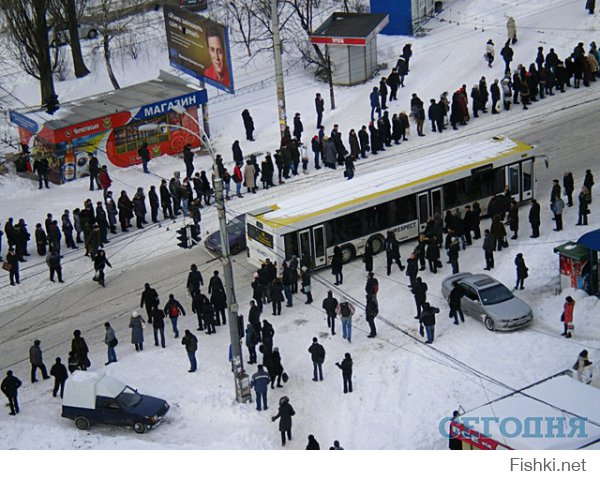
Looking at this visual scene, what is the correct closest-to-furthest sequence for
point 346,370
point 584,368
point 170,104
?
1. point 584,368
2. point 346,370
3. point 170,104

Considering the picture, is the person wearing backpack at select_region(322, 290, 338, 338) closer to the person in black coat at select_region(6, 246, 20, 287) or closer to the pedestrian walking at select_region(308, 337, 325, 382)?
the pedestrian walking at select_region(308, 337, 325, 382)

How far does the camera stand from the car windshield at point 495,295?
28.5 metres

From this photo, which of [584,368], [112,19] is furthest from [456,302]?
[112,19]

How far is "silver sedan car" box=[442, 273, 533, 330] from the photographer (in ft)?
92.2

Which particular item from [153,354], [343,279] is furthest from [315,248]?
[153,354]

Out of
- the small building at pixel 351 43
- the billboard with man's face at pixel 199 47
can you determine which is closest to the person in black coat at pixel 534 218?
the billboard with man's face at pixel 199 47

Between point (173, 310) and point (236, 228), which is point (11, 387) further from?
point (236, 228)

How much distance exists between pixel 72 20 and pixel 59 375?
23.9 m

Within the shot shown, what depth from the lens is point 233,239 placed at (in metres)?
33.7

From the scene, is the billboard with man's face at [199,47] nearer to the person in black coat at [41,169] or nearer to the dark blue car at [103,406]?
the person in black coat at [41,169]

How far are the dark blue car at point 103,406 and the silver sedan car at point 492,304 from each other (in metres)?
8.26

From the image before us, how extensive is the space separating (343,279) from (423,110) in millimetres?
11303

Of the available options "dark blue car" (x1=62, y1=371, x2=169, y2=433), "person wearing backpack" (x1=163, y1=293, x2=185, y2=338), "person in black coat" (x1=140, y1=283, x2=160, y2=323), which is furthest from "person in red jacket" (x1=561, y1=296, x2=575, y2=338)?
"person in black coat" (x1=140, y1=283, x2=160, y2=323)

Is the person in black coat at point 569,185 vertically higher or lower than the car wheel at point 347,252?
higher
